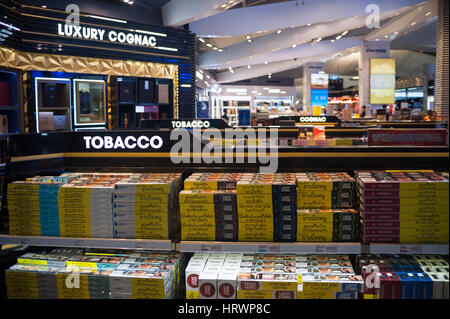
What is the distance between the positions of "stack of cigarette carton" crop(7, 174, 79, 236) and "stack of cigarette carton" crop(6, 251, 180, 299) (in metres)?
0.18

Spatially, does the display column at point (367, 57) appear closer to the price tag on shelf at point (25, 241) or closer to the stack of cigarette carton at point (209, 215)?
the stack of cigarette carton at point (209, 215)

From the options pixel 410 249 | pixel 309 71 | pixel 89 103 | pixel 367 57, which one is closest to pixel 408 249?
pixel 410 249

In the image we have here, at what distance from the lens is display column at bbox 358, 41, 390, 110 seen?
61.6 ft

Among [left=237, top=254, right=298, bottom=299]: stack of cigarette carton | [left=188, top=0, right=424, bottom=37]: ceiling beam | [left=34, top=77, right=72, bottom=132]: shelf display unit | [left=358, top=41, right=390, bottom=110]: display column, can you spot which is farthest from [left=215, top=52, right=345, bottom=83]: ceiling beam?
[left=237, top=254, right=298, bottom=299]: stack of cigarette carton

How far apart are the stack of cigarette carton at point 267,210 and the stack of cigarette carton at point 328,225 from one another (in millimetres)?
52

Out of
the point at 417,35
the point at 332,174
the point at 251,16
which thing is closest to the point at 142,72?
the point at 251,16

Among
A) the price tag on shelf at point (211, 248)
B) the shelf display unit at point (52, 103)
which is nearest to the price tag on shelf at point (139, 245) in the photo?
the price tag on shelf at point (211, 248)

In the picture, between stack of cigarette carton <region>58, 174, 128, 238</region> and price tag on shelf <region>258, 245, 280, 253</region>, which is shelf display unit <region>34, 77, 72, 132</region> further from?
price tag on shelf <region>258, 245, 280, 253</region>

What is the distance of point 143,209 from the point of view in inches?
91.4

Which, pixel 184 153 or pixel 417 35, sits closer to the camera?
pixel 184 153

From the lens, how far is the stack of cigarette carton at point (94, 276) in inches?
88.4

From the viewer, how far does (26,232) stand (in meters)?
2.45
